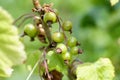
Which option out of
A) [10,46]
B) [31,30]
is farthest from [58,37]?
[10,46]

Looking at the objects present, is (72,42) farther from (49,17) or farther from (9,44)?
(9,44)

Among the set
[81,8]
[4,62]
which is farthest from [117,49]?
[4,62]

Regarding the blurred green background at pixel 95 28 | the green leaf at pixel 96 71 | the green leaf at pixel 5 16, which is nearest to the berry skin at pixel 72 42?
the green leaf at pixel 96 71

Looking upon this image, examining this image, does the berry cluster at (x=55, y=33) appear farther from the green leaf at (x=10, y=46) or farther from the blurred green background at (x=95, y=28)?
the blurred green background at (x=95, y=28)

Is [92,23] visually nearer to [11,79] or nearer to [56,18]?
[11,79]

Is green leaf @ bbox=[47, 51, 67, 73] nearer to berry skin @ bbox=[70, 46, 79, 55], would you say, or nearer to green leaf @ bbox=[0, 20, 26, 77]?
berry skin @ bbox=[70, 46, 79, 55]

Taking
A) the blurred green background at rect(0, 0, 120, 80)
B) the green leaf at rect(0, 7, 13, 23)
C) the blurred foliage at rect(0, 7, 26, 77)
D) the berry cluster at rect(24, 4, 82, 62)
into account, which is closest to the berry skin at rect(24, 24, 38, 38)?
the berry cluster at rect(24, 4, 82, 62)
